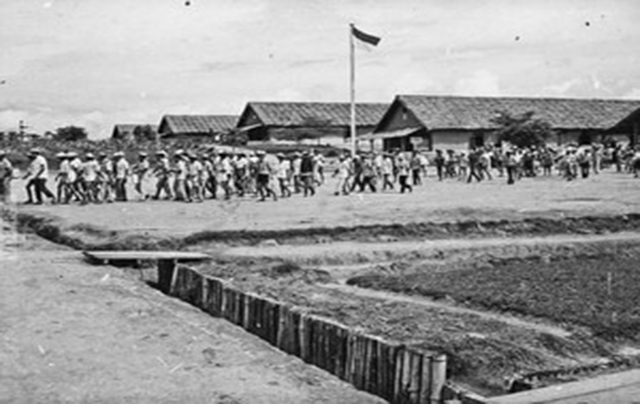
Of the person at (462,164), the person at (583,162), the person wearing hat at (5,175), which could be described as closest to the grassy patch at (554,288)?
the person wearing hat at (5,175)

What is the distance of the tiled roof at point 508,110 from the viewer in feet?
141

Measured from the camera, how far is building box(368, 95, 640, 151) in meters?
42.6

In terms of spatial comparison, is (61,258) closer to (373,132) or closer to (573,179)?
(573,179)

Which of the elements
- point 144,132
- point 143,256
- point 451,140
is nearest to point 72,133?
point 144,132

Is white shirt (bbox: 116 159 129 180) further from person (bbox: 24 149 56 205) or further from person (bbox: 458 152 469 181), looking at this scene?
person (bbox: 458 152 469 181)

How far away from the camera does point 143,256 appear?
39.9 feet

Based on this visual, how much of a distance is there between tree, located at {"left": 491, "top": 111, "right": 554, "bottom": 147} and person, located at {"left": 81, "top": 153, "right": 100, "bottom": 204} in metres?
24.9

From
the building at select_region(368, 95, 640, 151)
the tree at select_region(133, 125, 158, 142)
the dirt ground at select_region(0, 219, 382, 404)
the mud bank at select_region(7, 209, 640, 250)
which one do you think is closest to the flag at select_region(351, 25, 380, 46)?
the building at select_region(368, 95, 640, 151)

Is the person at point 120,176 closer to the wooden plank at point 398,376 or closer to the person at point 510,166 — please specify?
the person at point 510,166

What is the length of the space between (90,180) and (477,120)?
2622cm

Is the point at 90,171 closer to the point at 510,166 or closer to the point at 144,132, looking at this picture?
the point at 510,166

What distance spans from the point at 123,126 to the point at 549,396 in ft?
220

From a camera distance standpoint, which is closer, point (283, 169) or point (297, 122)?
point (283, 169)

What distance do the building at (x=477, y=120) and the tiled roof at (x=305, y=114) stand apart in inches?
81.7
